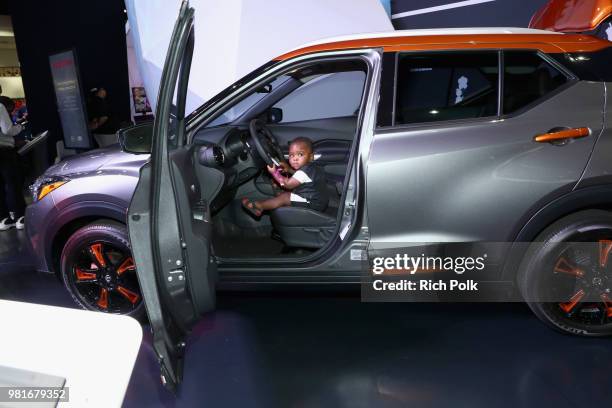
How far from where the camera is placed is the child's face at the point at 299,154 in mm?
2895

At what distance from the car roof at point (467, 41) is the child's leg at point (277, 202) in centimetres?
74

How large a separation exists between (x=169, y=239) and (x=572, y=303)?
6.41 feet

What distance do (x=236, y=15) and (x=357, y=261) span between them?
4881mm

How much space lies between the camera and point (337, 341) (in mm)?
2779

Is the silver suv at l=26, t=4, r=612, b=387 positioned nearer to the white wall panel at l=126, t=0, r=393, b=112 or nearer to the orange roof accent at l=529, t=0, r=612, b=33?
the orange roof accent at l=529, t=0, r=612, b=33

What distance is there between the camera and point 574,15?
2.74m

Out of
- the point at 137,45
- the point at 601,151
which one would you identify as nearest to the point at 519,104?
the point at 601,151

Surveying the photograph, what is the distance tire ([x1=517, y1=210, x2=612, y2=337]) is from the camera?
2480 mm

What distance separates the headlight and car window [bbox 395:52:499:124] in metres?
1.84

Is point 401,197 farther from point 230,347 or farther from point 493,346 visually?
point 230,347

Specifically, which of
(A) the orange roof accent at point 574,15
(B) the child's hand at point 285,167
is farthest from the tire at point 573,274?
(B) the child's hand at point 285,167

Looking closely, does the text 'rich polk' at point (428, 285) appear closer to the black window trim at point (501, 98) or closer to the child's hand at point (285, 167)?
the black window trim at point (501, 98)

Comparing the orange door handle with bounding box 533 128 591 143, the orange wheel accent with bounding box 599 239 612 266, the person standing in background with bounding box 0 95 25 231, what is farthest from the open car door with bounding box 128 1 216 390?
the person standing in background with bounding box 0 95 25 231

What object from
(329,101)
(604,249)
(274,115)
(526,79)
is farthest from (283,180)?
(329,101)
